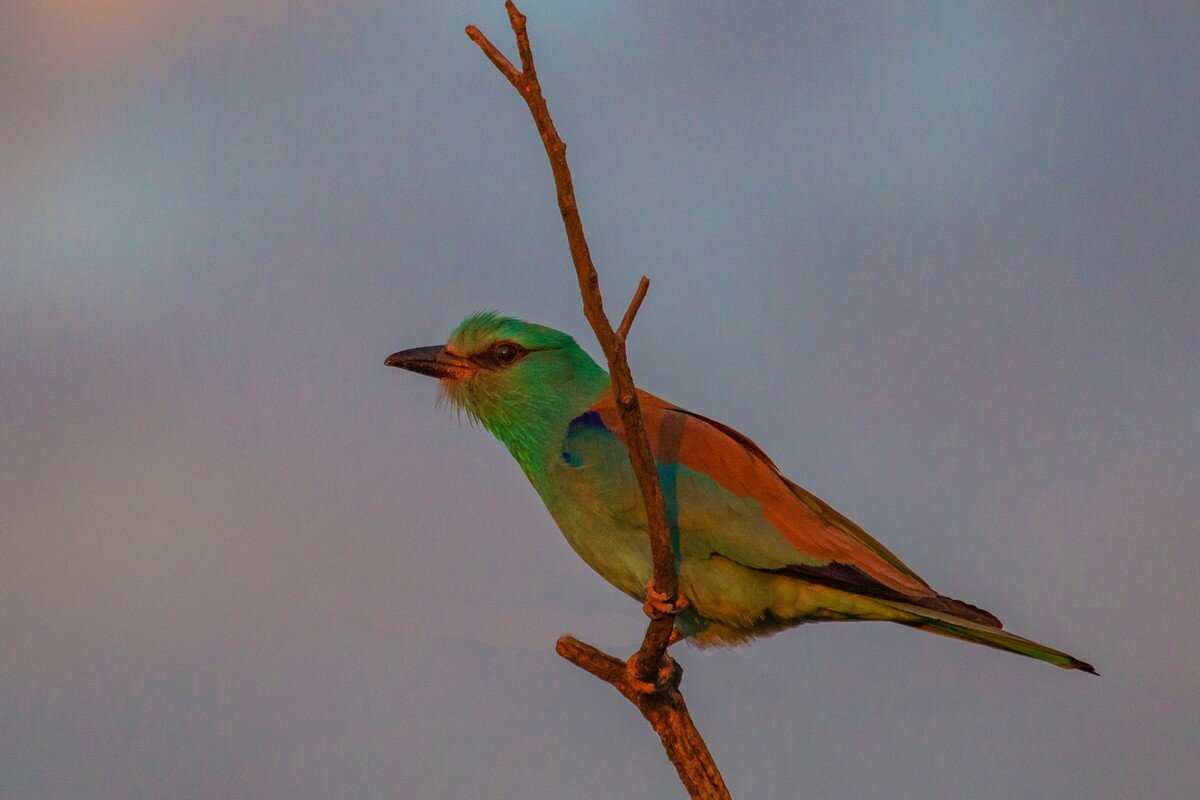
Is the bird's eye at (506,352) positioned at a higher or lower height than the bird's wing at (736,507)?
higher

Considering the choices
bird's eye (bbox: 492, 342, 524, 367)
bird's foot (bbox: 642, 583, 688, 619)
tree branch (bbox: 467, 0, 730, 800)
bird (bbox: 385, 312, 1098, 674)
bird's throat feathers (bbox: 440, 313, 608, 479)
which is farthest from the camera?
bird's eye (bbox: 492, 342, 524, 367)

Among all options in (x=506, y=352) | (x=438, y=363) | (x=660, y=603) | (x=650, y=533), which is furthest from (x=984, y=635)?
(x=438, y=363)

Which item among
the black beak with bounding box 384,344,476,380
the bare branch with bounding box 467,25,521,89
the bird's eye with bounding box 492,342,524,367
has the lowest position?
the black beak with bounding box 384,344,476,380

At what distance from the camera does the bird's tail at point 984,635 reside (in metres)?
2.47

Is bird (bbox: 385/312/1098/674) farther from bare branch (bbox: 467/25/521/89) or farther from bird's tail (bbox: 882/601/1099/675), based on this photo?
bare branch (bbox: 467/25/521/89)

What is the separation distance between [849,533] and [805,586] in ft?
0.77

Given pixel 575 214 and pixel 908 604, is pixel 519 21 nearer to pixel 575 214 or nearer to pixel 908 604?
pixel 575 214

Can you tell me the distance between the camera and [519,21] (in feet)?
6.42

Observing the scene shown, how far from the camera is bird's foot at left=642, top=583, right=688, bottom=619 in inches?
96.5

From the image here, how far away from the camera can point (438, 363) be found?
3111 mm

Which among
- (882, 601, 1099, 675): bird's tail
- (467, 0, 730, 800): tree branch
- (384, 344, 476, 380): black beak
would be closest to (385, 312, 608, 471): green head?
(384, 344, 476, 380): black beak

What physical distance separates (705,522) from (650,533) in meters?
0.51

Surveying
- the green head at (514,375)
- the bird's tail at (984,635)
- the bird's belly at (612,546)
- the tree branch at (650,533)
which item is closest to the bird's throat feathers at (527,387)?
the green head at (514,375)

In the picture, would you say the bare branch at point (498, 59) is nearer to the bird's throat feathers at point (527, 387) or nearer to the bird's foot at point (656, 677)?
the bird's throat feathers at point (527, 387)
